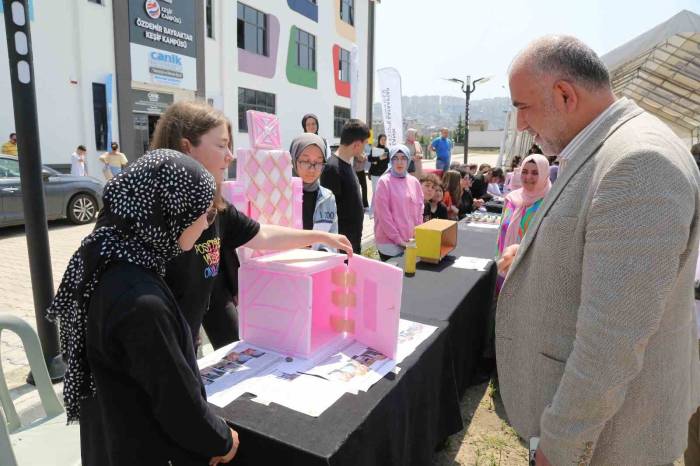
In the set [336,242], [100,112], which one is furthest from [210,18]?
[336,242]

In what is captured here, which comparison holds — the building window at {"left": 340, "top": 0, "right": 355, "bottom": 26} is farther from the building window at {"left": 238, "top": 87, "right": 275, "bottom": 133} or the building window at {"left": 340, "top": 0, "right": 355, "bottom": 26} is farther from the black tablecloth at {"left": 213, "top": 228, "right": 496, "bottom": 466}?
the black tablecloth at {"left": 213, "top": 228, "right": 496, "bottom": 466}

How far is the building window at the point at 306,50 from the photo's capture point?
62.6ft

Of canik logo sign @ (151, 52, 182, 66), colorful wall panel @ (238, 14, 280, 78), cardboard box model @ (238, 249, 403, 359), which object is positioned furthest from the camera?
colorful wall panel @ (238, 14, 280, 78)

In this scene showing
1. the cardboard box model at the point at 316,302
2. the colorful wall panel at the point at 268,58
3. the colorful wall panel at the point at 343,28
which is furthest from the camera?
the colorful wall panel at the point at 343,28

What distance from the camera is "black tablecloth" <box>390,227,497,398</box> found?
2312 mm

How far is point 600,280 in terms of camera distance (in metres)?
0.93

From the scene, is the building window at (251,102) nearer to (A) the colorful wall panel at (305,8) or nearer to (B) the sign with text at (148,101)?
(B) the sign with text at (148,101)

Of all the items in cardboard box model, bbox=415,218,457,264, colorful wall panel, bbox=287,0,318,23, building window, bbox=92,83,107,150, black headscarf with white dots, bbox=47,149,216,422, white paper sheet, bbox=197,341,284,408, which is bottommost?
white paper sheet, bbox=197,341,284,408

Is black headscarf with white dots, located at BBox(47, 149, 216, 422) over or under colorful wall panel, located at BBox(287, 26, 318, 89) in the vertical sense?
under

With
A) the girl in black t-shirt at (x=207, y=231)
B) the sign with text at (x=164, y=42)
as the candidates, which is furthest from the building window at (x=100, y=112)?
the girl in black t-shirt at (x=207, y=231)

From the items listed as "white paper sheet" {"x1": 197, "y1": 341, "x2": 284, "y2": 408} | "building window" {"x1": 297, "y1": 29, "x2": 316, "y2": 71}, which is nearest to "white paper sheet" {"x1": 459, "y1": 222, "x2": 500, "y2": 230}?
"white paper sheet" {"x1": 197, "y1": 341, "x2": 284, "y2": 408}

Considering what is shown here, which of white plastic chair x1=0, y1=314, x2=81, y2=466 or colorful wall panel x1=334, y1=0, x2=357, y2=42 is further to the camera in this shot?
colorful wall panel x1=334, y1=0, x2=357, y2=42

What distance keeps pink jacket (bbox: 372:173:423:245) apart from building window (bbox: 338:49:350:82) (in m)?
19.3

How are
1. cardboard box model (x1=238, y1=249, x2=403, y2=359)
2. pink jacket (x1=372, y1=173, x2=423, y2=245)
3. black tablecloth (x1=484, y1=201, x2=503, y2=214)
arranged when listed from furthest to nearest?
black tablecloth (x1=484, y1=201, x2=503, y2=214) → pink jacket (x1=372, y1=173, x2=423, y2=245) → cardboard box model (x1=238, y1=249, x2=403, y2=359)
